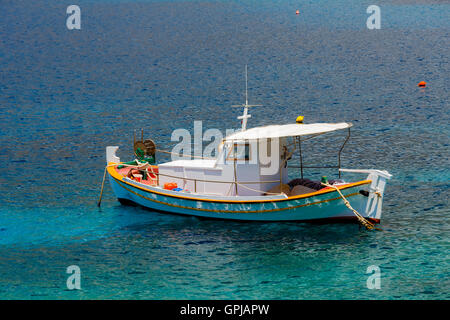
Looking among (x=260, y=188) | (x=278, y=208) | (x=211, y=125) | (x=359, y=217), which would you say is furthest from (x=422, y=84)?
(x=278, y=208)

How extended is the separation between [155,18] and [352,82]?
59.9m

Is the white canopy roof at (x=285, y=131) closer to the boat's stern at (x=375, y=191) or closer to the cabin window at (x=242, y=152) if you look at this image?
the cabin window at (x=242, y=152)

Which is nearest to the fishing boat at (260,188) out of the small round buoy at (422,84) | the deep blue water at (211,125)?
the deep blue water at (211,125)

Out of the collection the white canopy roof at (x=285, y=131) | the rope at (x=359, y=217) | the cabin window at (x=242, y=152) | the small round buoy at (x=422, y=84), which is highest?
the small round buoy at (x=422, y=84)

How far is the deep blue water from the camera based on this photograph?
27.3 m

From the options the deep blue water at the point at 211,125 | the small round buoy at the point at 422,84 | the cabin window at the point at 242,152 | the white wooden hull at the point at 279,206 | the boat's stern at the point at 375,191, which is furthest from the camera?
the small round buoy at the point at 422,84

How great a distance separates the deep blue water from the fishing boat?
0.78 m

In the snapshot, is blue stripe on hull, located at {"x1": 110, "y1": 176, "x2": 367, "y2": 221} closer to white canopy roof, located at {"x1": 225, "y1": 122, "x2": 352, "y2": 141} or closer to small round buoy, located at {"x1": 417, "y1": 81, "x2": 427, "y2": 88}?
white canopy roof, located at {"x1": 225, "y1": 122, "x2": 352, "y2": 141}

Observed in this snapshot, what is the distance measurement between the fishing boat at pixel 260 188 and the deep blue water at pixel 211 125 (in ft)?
2.56

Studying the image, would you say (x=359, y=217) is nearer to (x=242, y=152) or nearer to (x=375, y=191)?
(x=375, y=191)

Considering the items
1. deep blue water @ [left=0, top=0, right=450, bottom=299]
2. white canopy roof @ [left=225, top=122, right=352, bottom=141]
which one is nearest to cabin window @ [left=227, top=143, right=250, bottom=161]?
white canopy roof @ [left=225, top=122, right=352, bottom=141]

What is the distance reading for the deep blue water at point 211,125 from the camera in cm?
2734

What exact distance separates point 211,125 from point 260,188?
25906 mm
